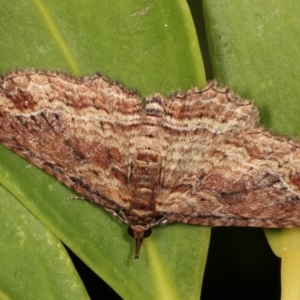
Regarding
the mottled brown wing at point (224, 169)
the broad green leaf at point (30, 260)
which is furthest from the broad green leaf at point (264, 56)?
the broad green leaf at point (30, 260)

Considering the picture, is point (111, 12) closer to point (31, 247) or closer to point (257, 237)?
point (31, 247)

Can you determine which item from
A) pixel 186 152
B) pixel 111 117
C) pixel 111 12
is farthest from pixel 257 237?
pixel 111 12

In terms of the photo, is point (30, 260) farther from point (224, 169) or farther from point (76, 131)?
point (224, 169)

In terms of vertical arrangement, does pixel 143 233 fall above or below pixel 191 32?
below

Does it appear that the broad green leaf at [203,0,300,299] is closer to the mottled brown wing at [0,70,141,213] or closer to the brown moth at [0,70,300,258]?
the brown moth at [0,70,300,258]

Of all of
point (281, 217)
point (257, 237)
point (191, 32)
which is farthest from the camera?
point (257, 237)

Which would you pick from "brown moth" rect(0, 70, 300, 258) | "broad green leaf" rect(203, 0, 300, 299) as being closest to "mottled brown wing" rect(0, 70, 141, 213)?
"brown moth" rect(0, 70, 300, 258)

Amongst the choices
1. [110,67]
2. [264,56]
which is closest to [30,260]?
[110,67]
